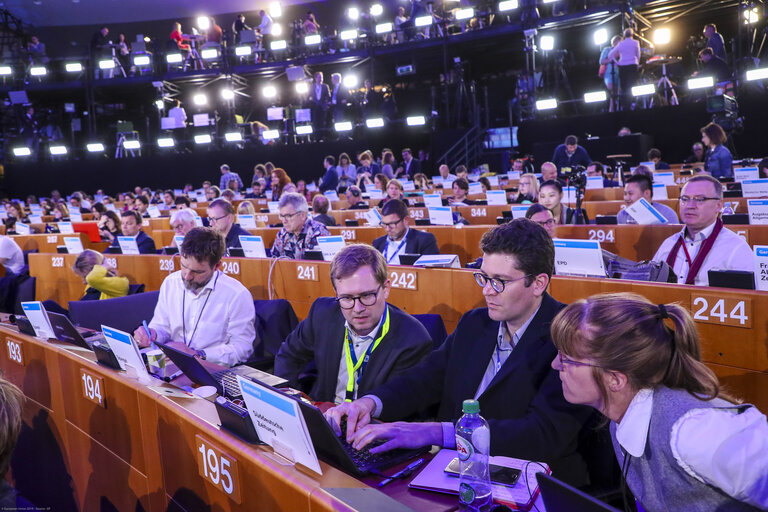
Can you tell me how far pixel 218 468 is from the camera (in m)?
1.77

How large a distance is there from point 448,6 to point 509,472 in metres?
18.6

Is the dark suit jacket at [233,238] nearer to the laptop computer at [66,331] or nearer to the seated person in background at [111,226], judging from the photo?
the seated person in background at [111,226]

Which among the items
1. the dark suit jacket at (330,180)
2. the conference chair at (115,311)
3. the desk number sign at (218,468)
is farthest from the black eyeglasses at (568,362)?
the dark suit jacket at (330,180)

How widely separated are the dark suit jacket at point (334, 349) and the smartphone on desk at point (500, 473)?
928mm

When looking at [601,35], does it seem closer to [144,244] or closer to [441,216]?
[441,216]

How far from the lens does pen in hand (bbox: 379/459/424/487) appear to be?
1584 millimetres

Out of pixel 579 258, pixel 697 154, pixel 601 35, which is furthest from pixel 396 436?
pixel 601 35

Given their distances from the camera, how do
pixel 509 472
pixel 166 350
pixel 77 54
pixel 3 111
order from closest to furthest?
pixel 509 472 → pixel 166 350 → pixel 3 111 → pixel 77 54

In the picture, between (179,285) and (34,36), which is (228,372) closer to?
(179,285)

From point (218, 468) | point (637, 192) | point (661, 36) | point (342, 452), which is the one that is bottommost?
point (218, 468)

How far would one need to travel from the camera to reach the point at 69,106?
21.1m

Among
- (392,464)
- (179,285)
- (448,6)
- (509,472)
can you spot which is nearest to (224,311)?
(179,285)

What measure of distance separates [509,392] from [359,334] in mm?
801

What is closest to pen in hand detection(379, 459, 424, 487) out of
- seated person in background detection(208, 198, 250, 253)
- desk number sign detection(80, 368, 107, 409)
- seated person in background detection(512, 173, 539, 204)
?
desk number sign detection(80, 368, 107, 409)
